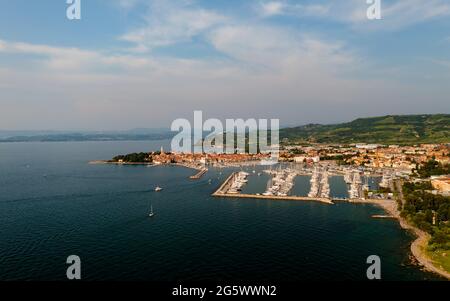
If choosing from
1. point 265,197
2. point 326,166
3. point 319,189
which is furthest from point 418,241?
point 326,166

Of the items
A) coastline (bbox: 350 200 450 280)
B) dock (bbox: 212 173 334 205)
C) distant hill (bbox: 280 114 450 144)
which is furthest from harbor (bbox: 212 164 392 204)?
distant hill (bbox: 280 114 450 144)

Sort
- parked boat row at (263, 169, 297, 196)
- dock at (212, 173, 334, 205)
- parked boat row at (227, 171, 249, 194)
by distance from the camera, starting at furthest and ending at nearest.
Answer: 1. parked boat row at (227, 171, 249, 194)
2. parked boat row at (263, 169, 297, 196)
3. dock at (212, 173, 334, 205)

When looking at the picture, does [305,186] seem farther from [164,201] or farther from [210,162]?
[210,162]

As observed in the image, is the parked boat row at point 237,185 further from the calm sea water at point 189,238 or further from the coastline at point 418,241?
the coastline at point 418,241

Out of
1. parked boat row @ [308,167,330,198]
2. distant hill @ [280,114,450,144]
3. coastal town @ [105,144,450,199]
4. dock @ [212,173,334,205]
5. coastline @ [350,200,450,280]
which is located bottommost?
coastline @ [350,200,450,280]

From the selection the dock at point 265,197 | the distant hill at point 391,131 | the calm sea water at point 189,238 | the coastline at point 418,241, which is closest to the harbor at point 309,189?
the dock at point 265,197

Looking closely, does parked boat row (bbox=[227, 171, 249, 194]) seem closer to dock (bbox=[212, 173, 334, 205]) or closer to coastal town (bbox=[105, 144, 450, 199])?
coastal town (bbox=[105, 144, 450, 199])
